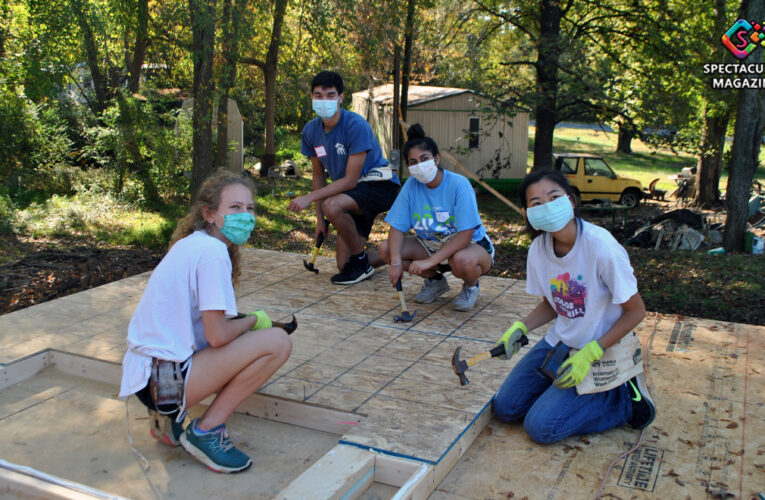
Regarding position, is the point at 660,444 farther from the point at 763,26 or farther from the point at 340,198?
the point at 763,26

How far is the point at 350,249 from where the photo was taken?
5.17 metres

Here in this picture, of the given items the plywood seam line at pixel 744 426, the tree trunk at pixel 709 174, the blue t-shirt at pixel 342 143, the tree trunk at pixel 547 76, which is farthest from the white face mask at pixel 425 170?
the tree trunk at pixel 709 174

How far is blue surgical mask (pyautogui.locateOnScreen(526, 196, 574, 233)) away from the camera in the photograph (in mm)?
2676

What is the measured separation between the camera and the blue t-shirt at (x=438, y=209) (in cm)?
421

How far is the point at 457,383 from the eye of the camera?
3268 mm

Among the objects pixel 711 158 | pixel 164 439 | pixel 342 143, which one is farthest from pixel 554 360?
pixel 711 158

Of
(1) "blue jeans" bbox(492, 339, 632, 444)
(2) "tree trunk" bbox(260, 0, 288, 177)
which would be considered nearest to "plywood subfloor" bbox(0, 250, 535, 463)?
(1) "blue jeans" bbox(492, 339, 632, 444)

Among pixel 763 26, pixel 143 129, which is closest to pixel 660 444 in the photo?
pixel 763 26

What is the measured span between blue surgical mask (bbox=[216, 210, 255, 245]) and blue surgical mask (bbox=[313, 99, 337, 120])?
228 centimetres

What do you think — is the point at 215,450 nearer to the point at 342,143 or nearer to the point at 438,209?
the point at 438,209

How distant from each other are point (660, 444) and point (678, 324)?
1.77 m

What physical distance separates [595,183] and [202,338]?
14.7m

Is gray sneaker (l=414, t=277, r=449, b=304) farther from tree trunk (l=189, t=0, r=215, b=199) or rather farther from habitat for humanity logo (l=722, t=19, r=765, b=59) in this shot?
habitat for humanity logo (l=722, t=19, r=765, b=59)

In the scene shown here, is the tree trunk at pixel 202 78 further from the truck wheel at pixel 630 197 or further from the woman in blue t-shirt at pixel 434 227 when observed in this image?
the truck wheel at pixel 630 197
